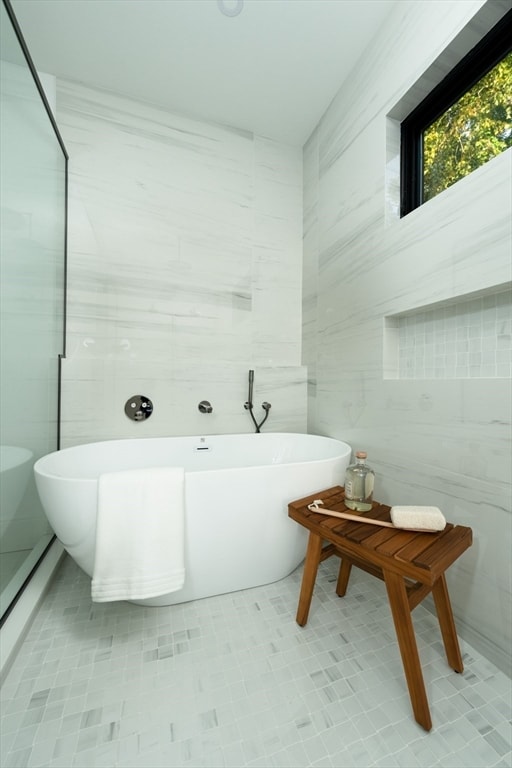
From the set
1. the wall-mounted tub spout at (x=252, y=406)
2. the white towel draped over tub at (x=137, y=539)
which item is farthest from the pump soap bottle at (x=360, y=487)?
the wall-mounted tub spout at (x=252, y=406)

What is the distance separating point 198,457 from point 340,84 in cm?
239

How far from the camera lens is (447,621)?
0.97 metres

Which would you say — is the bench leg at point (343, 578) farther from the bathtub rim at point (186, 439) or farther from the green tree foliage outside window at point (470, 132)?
the green tree foliage outside window at point (470, 132)

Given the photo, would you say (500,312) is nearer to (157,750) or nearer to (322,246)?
(322,246)

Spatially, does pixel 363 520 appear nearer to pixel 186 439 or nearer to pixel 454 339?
pixel 454 339

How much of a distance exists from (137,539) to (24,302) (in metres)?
1.12

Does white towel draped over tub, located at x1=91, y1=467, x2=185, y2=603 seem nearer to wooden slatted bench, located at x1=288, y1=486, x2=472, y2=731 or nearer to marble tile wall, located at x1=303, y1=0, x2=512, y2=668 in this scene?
wooden slatted bench, located at x1=288, y1=486, x2=472, y2=731

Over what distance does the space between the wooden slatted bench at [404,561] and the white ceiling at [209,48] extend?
227 cm

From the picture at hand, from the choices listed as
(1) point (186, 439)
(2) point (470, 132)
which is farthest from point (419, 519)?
(2) point (470, 132)

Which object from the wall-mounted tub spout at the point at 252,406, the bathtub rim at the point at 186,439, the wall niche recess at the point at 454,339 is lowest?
the bathtub rim at the point at 186,439

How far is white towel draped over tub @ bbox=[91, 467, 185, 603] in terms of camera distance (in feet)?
3.37

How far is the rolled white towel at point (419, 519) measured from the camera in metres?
0.98

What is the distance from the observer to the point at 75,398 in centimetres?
186

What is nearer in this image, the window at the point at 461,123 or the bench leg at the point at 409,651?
the bench leg at the point at 409,651
